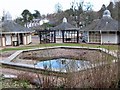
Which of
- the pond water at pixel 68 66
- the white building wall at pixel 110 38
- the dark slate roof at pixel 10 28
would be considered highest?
the dark slate roof at pixel 10 28

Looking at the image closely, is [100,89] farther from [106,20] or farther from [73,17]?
[73,17]

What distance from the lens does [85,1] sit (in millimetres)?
43344

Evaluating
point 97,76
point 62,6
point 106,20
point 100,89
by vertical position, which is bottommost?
point 100,89

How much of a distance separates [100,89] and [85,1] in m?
40.0

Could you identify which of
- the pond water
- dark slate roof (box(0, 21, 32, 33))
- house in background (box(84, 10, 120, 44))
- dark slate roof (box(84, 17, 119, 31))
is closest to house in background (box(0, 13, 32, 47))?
A: dark slate roof (box(0, 21, 32, 33))

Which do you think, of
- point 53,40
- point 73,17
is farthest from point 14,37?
point 73,17

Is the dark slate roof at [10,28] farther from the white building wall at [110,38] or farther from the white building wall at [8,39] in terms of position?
the white building wall at [110,38]

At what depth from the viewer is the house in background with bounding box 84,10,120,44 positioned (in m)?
27.2

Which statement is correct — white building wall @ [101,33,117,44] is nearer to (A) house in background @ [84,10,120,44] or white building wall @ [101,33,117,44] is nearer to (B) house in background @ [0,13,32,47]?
(A) house in background @ [84,10,120,44]

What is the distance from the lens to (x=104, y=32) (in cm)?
2789

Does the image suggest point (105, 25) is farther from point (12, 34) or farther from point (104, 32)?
point (12, 34)

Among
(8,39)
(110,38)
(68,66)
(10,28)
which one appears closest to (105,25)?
(110,38)

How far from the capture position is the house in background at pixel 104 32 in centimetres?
2723

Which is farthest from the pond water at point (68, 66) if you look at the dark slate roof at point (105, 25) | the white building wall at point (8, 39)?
the white building wall at point (8, 39)
